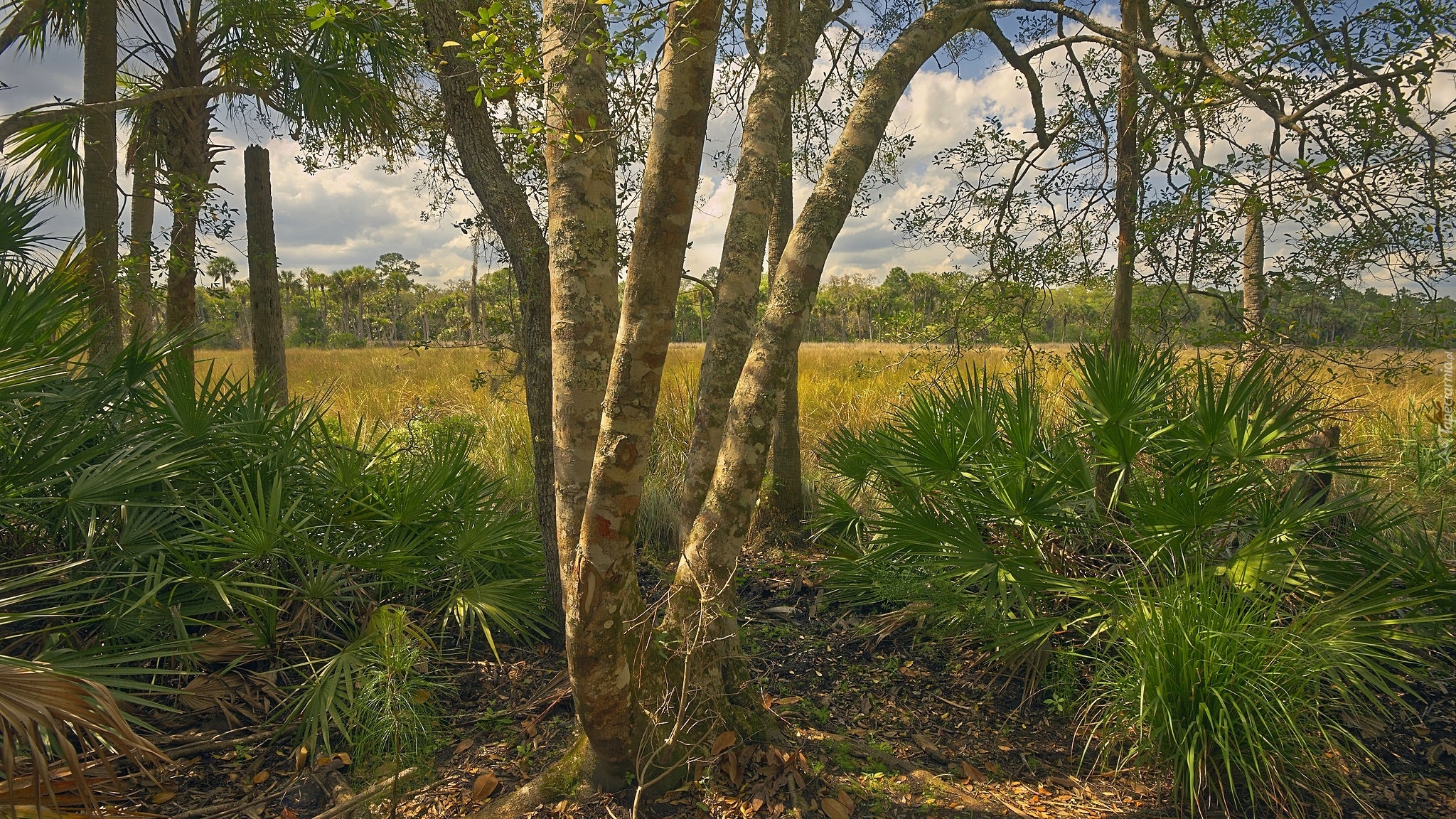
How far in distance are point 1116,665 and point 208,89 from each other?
7.99 metres

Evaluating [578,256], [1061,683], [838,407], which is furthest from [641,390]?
[838,407]

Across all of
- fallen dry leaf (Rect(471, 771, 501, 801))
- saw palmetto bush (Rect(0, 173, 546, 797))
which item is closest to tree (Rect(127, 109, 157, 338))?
saw palmetto bush (Rect(0, 173, 546, 797))

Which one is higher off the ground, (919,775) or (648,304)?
(648,304)

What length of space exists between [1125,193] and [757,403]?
11.6ft

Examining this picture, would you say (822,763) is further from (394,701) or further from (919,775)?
(394,701)

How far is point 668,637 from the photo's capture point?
9.25 ft

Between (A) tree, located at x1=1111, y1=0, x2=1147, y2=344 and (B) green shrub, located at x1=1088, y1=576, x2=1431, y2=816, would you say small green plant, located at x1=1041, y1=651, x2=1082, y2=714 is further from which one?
(A) tree, located at x1=1111, y1=0, x2=1147, y2=344

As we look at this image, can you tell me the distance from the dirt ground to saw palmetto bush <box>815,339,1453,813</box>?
19 centimetres

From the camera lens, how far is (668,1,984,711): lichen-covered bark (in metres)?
2.68

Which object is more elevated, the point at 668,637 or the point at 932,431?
the point at 932,431

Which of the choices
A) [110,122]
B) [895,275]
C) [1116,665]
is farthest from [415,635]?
[895,275]

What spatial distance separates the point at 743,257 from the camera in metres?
2.62

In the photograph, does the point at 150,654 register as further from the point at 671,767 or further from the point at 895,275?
the point at 895,275

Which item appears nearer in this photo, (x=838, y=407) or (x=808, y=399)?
(x=838, y=407)
